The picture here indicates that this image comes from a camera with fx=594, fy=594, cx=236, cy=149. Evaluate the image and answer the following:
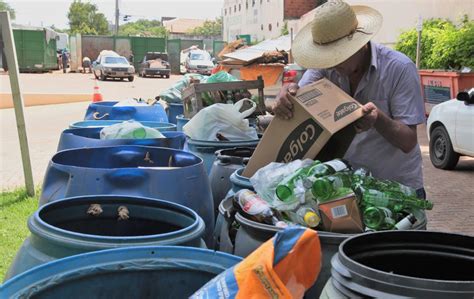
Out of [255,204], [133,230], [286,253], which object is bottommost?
[133,230]

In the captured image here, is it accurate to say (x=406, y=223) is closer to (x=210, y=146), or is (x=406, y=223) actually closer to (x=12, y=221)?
(x=210, y=146)

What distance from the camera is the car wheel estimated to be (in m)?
10.3

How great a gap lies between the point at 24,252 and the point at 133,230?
0.48 m

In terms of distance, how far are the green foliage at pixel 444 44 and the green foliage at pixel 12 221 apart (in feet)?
39.6

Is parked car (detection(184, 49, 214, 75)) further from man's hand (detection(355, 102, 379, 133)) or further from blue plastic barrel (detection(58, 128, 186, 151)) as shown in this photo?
man's hand (detection(355, 102, 379, 133))

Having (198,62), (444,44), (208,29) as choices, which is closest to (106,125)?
(444,44)

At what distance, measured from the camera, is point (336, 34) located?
9.91ft

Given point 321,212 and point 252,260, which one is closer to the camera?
point 252,260

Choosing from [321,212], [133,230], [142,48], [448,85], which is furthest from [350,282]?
[142,48]

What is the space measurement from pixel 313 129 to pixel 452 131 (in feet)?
25.8

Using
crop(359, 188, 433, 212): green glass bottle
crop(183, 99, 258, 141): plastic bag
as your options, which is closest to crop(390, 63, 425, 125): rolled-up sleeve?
crop(359, 188, 433, 212): green glass bottle

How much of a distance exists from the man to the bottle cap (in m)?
0.79

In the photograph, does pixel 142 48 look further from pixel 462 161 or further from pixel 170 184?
pixel 170 184

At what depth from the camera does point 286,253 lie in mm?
1487
